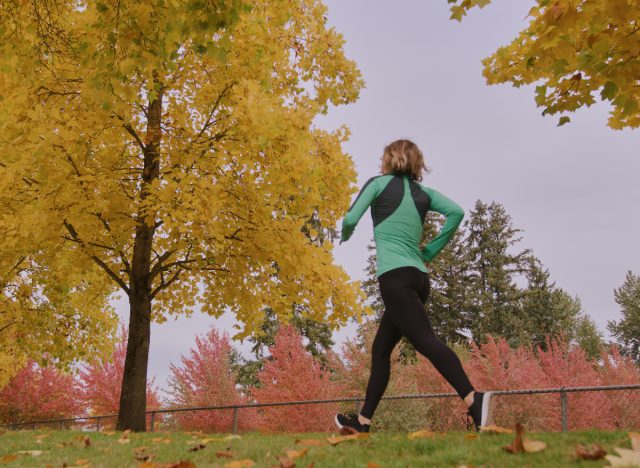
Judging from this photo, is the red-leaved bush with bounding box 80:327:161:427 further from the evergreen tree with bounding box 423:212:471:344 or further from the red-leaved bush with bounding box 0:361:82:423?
the evergreen tree with bounding box 423:212:471:344

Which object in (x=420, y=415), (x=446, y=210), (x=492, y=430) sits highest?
(x=446, y=210)

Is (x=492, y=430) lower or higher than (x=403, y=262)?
lower

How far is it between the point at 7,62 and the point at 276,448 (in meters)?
4.23

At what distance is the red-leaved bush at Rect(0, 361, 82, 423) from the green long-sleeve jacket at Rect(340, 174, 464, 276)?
2241 cm

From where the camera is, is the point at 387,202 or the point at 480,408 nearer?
the point at 480,408

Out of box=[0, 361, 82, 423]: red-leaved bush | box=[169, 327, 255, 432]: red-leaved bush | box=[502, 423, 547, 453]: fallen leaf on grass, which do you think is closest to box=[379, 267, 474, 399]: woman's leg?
box=[502, 423, 547, 453]: fallen leaf on grass

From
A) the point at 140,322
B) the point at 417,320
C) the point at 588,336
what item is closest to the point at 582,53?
the point at 417,320

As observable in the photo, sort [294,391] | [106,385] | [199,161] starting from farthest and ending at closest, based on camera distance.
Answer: [106,385]
[294,391]
[199,161]

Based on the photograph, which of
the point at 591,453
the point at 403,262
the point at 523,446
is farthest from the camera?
the point at 403,262

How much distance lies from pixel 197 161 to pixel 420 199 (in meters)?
4.25

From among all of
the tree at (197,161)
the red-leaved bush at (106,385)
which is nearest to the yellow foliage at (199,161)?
the tree at (197,161)

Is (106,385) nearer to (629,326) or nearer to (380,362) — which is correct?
(380,362)

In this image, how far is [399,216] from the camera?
3.64 meters

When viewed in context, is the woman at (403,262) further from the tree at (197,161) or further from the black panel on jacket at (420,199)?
the tree at (197,161)
